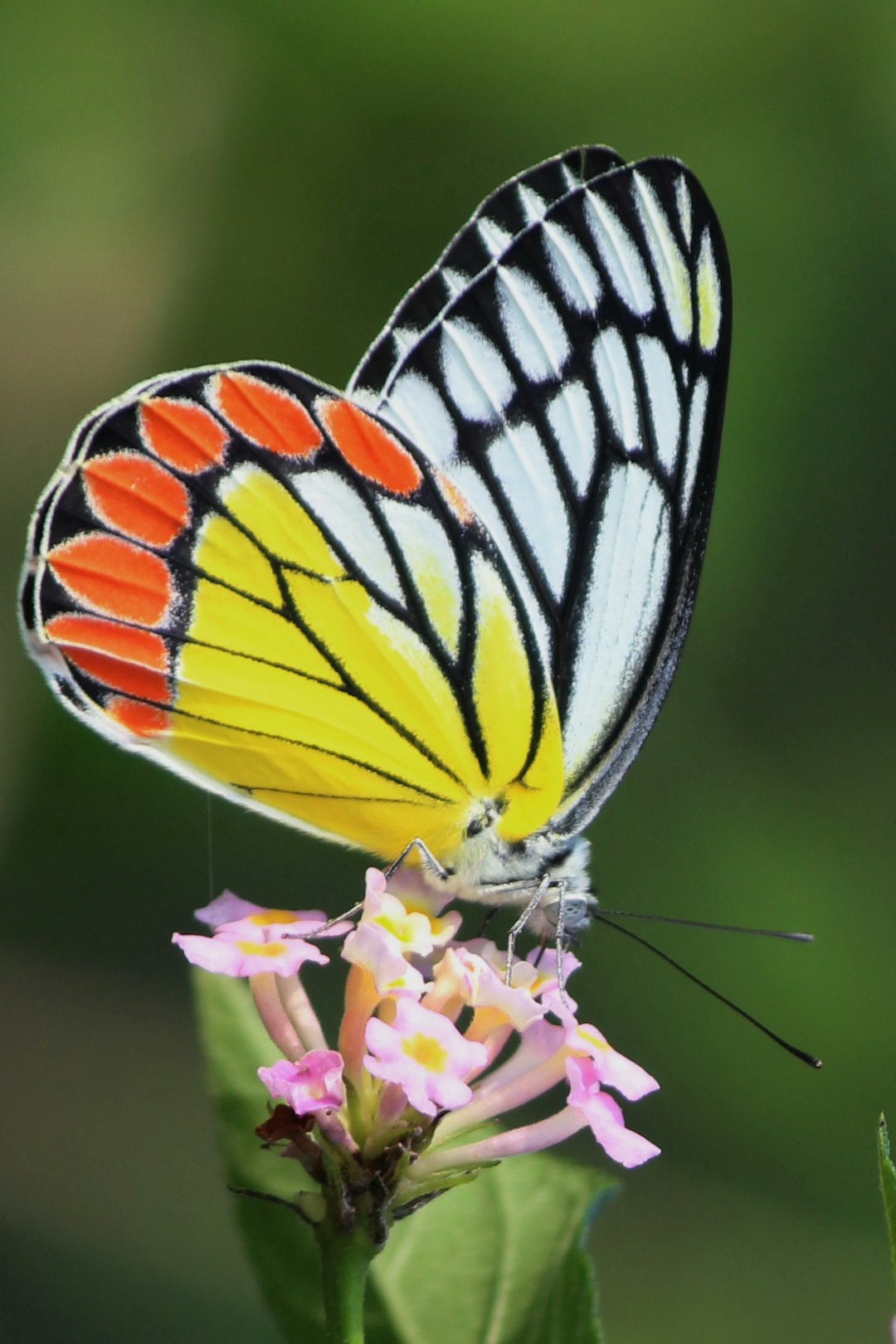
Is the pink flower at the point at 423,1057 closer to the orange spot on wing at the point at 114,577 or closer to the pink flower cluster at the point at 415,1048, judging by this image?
the pink flower cluster at the point at 415,1048

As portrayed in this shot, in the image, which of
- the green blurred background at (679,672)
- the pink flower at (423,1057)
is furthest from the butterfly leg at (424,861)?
the green blurred background at (679,672)

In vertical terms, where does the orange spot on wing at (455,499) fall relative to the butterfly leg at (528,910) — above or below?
above

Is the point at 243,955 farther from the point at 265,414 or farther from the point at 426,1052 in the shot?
the point at 265,414

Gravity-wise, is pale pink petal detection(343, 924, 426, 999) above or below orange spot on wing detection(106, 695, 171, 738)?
below

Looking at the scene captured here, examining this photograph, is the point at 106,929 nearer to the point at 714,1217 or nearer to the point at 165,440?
the point at 714,1217

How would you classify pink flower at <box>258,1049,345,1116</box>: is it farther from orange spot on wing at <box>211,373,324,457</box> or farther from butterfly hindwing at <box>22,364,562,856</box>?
orange spot on wing at <box>211,373,324,457</box>

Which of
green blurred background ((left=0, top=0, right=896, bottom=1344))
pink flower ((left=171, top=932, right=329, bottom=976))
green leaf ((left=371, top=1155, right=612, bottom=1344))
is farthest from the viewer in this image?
green blurred background ((left=0, top=0, right=896, bottom=1344))

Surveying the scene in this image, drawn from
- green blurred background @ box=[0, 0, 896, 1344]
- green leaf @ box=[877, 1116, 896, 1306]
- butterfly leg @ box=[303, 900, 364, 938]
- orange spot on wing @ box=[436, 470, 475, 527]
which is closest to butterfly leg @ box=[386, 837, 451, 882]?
butterfly leg @ box=[303, 900, 364, 938]
